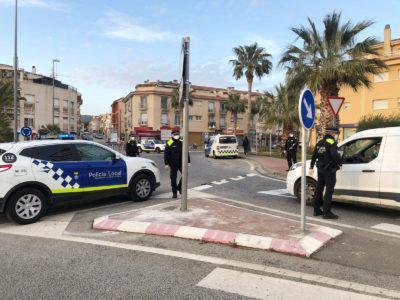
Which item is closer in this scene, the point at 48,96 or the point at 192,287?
the point at 192,287

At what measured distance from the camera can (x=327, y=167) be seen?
23.7 ft

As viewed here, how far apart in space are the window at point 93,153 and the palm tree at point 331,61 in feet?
38.4

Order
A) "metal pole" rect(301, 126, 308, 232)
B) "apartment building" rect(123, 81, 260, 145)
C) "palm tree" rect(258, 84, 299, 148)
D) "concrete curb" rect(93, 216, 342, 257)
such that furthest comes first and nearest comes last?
"apartment building" rect(123, 81, 260, 145), "palm tree" rect(258, 84, 299, 148), "metal pole" rect(301, 126, 308, 232), "concrete curb" rect(93, 216, 342, 257)

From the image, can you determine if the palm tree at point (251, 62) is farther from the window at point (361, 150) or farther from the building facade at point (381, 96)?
the window at point (361, 150)

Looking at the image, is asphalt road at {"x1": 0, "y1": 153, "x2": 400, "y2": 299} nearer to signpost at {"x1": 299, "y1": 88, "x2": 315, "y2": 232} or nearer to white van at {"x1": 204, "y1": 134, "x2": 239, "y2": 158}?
signpost at {"x1": 299, "y1": 88, "x2": 315, "y2": 232}

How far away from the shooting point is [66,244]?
5.61 m

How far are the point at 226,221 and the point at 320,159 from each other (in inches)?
90.3

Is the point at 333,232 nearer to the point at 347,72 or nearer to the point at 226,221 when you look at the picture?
the point at 226,221

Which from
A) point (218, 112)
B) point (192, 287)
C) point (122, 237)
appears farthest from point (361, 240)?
point (218, 112)

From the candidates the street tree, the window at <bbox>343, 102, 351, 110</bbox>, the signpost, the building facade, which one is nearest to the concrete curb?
the signpost

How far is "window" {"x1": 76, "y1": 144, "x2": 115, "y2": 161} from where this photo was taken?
8000mm

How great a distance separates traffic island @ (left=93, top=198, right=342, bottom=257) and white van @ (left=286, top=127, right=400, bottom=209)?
1.78m

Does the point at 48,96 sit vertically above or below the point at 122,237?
above

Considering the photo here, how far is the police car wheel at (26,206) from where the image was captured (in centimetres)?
679
